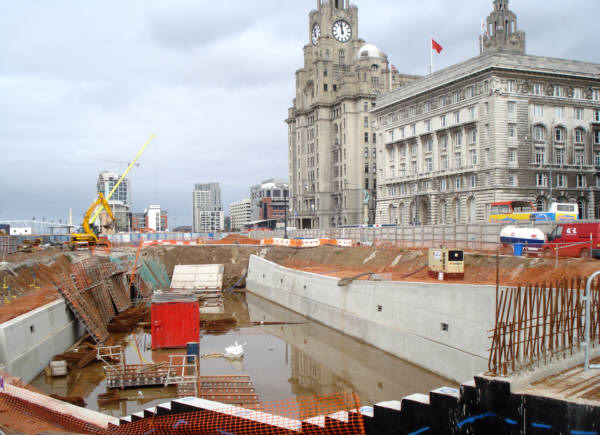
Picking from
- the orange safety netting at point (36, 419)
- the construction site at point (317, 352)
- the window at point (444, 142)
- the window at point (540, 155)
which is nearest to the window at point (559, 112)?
the window at point (540, 155)

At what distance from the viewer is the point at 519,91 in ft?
205

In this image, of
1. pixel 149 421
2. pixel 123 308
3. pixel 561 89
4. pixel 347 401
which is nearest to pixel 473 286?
pixel 347 401

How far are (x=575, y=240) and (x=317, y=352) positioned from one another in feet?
56.5

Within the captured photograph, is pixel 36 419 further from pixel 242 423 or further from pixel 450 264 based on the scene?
pixel 450 264

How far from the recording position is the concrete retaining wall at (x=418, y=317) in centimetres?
2086

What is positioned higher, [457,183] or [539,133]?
[539,133]

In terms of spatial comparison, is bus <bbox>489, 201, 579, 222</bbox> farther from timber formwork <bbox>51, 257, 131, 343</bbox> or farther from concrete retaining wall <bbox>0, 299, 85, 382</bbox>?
concrete retaining wall <bbox>0, 299, 85, 382</bbox>

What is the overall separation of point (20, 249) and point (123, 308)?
29.0m

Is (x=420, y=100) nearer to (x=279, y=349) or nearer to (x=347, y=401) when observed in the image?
(x=279, y=349)

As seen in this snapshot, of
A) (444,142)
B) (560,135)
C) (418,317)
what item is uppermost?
(444,142)

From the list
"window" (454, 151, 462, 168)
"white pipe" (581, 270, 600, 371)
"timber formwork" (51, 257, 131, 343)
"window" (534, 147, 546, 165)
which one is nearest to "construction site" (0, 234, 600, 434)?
"timber formwork" (51, 257, 131, 343)

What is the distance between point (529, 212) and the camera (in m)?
50.8

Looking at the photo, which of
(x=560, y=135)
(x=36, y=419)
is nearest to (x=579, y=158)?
(x=560, y=135)

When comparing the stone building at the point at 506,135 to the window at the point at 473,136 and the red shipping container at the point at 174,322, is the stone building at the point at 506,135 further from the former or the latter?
the red shipping container at the point at 174,322
